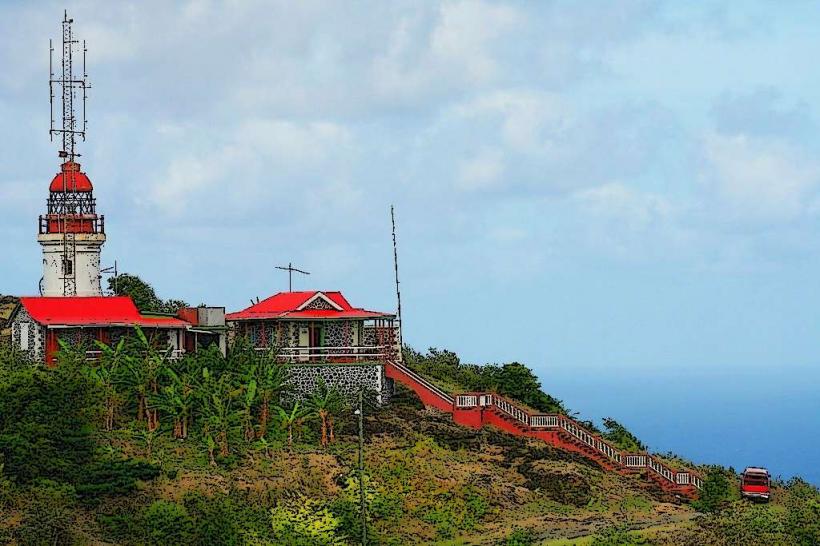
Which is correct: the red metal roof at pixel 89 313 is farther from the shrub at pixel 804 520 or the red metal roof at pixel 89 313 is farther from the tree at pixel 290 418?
the shrub at pixel 804 520

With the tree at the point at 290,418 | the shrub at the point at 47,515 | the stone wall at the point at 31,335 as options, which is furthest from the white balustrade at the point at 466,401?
the shrub at the point at 47,515

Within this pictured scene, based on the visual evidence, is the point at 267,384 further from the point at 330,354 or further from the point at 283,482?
the point at 330,354

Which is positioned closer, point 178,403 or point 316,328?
point 178,403

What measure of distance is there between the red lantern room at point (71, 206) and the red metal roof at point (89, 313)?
7571 mm

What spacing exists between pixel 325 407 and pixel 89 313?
35.4 feet

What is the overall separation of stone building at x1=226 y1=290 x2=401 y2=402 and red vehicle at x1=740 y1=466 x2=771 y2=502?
1466cm

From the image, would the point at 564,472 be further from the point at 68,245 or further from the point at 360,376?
the point at 68,245

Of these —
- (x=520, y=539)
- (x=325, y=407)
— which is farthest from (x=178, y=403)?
(x=520, y=539)

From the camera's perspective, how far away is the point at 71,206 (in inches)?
2430

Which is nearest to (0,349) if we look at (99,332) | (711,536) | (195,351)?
(99,332)

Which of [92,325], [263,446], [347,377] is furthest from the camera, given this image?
[347,377]

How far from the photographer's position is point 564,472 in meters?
50.1

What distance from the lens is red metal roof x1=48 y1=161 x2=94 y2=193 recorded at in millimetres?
61781

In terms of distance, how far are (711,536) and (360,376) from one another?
17.2 metres
